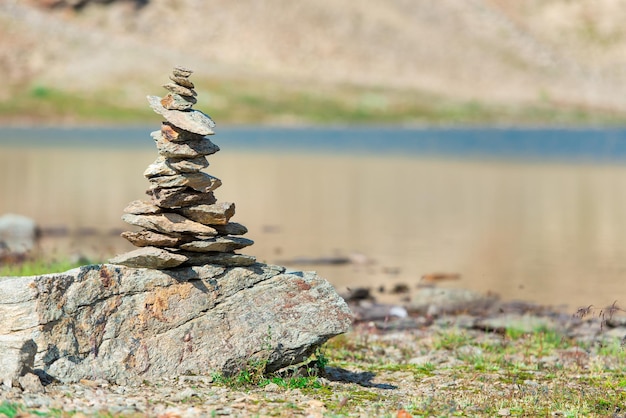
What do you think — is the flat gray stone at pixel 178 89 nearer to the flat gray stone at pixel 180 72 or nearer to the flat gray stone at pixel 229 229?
the flat gray stone at pixel 180 72

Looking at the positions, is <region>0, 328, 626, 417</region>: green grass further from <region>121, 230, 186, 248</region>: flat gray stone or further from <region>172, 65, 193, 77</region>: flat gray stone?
<region>172, 65, 193, 77</region>: flat gray stone

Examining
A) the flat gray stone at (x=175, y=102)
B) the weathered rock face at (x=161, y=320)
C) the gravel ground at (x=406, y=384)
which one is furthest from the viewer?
the flat gray stone at (x=175, y=102)

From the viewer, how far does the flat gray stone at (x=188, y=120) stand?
1463cm

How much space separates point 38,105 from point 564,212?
13128cm

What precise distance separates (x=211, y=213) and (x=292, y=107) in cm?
16113

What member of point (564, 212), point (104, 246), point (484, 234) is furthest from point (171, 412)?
point (564, 212)

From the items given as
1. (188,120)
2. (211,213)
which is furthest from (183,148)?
(211,213)

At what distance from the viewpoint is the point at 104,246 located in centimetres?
3447

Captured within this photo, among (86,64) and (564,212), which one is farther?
(86,64)

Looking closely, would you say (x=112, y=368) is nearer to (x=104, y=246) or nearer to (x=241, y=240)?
(x=241, y=240)

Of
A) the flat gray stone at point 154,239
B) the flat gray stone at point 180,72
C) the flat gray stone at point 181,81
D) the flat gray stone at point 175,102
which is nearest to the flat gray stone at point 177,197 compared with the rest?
the flat gray stone at point 154,239

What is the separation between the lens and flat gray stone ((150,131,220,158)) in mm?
14711

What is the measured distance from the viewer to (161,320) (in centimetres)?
1421

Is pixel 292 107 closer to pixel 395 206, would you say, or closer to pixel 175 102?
pixel 395 206
